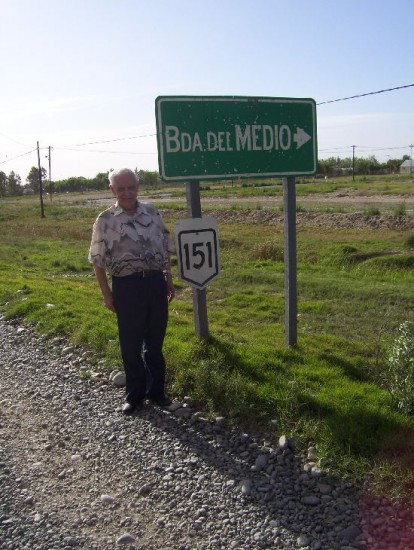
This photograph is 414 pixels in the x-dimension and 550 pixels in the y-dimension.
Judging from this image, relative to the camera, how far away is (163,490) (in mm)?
3545

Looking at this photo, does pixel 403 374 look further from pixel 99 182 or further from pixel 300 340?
pixel 99 182

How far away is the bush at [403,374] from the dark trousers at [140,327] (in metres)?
1.81

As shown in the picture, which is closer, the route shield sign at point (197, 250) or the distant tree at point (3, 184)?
the route shield sign at point (197, 250)

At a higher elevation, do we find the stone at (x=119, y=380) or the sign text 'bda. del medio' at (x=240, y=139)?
the sign text 'bda. del medio' at (x=240, y=139)

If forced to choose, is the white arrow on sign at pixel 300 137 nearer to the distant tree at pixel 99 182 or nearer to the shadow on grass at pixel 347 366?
the shadow on grass at pixel 347 366

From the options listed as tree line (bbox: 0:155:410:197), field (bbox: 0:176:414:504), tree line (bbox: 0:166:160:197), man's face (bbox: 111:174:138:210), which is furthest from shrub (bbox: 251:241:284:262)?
tree line (bbox: 0:166:160:197)

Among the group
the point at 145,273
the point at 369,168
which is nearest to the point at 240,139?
the point at 145,273

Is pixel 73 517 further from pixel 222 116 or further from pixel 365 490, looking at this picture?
pixel 222 116

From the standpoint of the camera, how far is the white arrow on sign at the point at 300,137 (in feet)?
17.9

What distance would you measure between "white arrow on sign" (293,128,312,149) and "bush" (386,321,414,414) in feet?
6.89

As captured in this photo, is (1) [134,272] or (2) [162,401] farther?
(2) [162,401]

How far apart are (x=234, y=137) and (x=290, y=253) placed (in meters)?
1.27

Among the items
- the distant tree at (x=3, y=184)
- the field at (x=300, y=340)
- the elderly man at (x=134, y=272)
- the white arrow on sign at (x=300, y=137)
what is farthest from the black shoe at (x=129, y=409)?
the distant tree at (x=3, y=184)

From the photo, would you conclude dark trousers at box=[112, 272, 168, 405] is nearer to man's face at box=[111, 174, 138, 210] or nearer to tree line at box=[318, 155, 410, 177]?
man's face at box=[111, 174, 138, 210]
